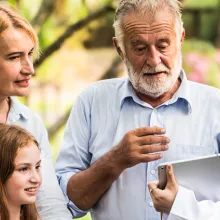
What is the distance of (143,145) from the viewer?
2291mm

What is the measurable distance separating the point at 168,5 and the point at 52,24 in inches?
183

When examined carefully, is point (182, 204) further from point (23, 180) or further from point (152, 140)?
point (23, 180)

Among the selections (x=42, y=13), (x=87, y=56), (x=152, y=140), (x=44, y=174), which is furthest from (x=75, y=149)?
(x=87, y=56)

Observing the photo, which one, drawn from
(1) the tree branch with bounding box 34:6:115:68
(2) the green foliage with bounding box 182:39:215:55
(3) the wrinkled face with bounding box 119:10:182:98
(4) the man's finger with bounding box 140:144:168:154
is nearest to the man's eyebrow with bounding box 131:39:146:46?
(3) the wrinkled face with bounding box 119:10:182:98

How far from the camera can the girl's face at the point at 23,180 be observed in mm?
2139

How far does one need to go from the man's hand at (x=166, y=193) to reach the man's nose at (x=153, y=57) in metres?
0.43

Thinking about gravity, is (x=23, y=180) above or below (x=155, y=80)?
below

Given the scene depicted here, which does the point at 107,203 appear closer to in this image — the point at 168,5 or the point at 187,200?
the point at 187,200

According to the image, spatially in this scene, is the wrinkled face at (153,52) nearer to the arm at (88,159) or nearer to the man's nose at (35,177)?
the arm at (88,159)

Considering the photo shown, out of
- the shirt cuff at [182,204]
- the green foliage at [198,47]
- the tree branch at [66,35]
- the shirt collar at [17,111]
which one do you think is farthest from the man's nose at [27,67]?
the green foliage at [198,47]

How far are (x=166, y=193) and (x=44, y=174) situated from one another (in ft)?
1.31

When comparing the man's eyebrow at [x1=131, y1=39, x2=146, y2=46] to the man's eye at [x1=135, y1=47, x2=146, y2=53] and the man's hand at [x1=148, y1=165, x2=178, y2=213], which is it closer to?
the man's eye at [x1=135, y1=47, x2=146, y2=53]

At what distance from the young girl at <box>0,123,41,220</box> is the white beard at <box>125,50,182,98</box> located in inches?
20.6

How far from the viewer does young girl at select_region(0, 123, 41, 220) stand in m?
2.14
